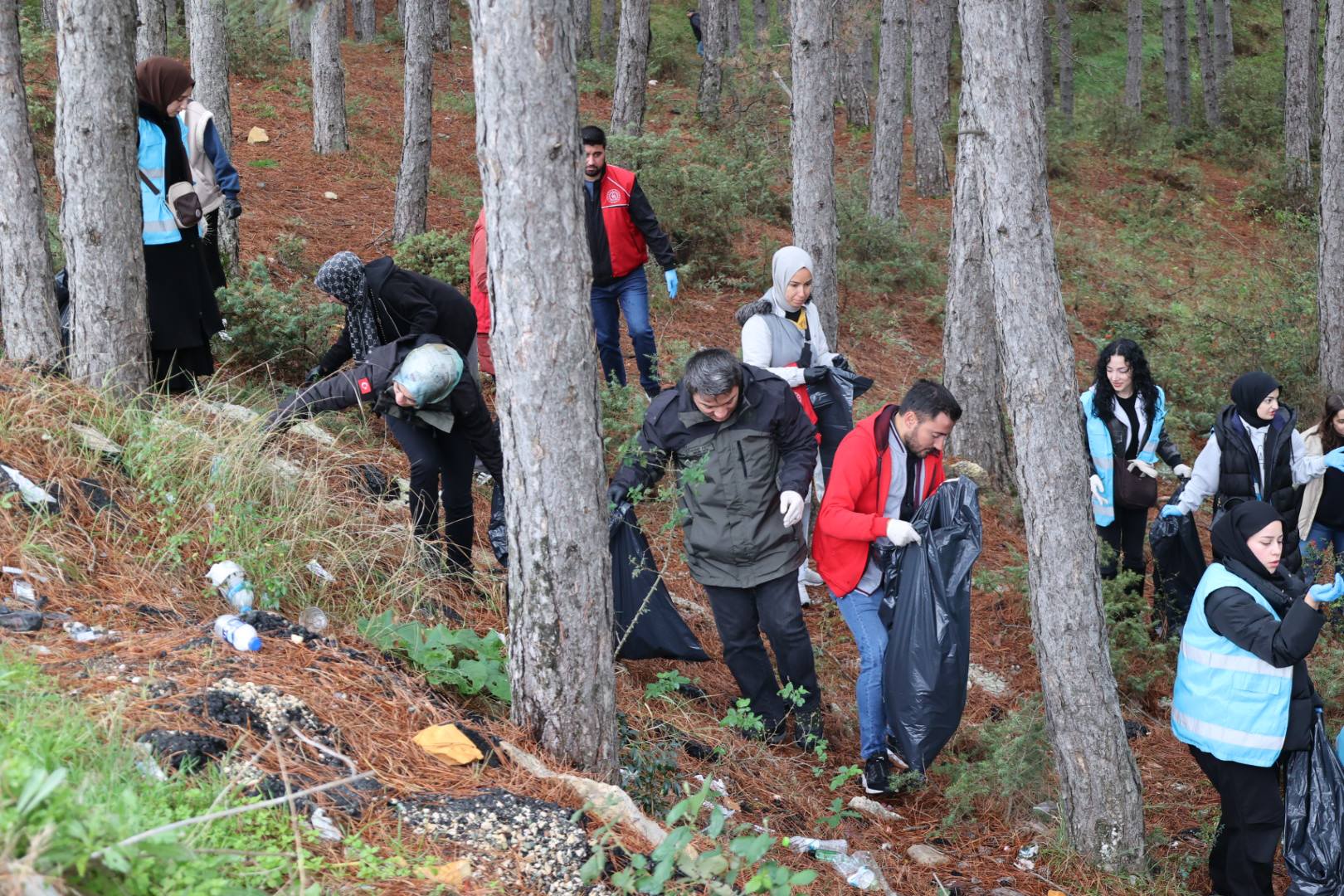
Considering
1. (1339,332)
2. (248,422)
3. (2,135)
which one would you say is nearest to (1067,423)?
(248,422)

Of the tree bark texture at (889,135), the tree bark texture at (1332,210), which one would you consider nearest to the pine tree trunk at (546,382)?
the tree bark texture at (1332,210)

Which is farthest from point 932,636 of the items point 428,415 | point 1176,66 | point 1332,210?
point 1176,66

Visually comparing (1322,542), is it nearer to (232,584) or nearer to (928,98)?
(232,584)

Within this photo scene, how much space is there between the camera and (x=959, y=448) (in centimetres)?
866

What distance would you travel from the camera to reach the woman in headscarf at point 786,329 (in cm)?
608

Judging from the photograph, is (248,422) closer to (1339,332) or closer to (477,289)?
(477,289)

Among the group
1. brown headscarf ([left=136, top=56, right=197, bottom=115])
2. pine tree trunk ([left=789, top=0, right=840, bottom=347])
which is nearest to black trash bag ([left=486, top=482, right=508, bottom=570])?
brown headscarf ([left=136, top=56, right=197, bottom=115])

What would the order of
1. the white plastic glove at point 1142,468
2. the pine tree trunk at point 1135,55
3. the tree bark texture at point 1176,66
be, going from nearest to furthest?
the white plastic glove at point 1142,468, the tree bark texture at point 1176,66, the pine tree trunk at point 1135,55

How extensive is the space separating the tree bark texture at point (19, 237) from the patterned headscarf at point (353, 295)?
1.39 meters

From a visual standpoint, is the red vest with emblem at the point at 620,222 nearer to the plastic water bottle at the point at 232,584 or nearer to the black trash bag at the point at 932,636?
the black trash bag at the point at 932,636

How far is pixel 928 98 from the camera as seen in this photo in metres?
17.7

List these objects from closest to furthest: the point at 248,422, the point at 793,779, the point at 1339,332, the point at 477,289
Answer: the point at 793,779 < the point at 248,422 < the point at 477,289 < the point at 1339,332

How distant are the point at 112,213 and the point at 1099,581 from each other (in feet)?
15.9

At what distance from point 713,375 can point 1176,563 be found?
3.58 metres
